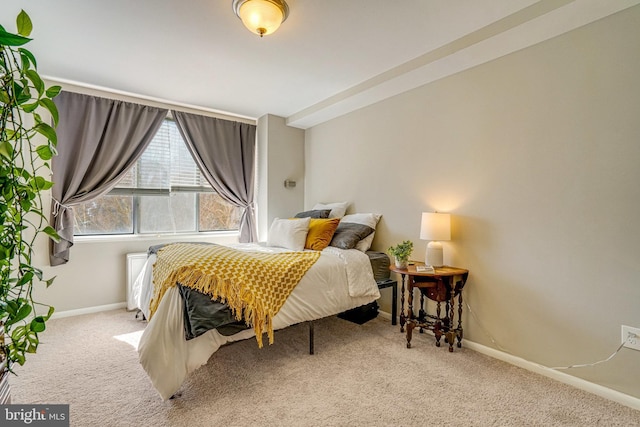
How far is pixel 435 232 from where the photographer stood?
2674 mm

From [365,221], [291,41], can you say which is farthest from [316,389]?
[291,41]

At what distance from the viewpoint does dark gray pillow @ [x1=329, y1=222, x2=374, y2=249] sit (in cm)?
323

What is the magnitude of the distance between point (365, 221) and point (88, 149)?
3053 millimetres

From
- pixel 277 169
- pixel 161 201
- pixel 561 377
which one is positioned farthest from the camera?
pixel 277 169

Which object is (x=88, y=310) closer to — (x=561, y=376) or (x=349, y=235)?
(x=349, y=235)

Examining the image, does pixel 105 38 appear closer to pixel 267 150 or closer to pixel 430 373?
pixel 267 150

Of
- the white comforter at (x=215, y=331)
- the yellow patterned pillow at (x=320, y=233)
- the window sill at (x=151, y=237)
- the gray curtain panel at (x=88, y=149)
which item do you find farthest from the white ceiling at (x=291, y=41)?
the white comforter at (x=215, y=331)

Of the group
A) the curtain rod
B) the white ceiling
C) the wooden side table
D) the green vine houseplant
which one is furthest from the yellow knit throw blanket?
the curtain rod

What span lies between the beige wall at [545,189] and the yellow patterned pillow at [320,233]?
77cm

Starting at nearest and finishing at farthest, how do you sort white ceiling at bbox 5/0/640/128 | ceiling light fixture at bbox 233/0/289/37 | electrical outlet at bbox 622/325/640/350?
electrical outlet at bbox 622/325/640/350, ceiling light fixture at bbox 233/0/289/37, white ceiling at bbox 5/0/640/128

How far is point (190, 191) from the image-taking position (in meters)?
4.20

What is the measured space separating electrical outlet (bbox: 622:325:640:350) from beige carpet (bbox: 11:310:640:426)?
1.20 ft

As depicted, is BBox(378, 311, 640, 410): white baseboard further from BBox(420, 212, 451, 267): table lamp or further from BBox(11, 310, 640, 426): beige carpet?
BBox(420, 212, 451, 267): table lamp

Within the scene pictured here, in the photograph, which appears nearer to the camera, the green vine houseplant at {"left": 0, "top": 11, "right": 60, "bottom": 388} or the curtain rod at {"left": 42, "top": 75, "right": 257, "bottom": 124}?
the green vine houseplant at {"left": 0, "top": 11, "right": 60, "bottom": 388}
